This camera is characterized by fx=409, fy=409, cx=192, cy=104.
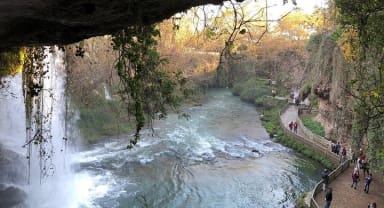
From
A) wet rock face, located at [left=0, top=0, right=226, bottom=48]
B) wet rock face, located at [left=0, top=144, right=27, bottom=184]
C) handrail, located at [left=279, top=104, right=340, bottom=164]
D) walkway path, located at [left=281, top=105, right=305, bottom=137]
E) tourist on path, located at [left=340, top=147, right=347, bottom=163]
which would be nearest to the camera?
wet rock face, located at [left=0, top=0, right=226, bottom=48]

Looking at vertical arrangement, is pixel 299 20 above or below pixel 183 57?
above

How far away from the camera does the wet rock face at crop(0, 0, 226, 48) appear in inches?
148

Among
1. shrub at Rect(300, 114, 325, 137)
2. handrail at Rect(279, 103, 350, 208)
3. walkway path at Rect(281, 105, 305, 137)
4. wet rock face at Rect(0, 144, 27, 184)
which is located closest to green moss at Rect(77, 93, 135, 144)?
wet rock face at Rect(0, 144, 27, 184)

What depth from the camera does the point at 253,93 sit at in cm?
4538

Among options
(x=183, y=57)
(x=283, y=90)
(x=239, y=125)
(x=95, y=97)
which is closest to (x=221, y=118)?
(x=239, y=125)

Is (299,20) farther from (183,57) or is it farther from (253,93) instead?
(183,57)

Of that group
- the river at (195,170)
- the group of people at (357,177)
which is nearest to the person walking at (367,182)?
the group of people at (357,177)

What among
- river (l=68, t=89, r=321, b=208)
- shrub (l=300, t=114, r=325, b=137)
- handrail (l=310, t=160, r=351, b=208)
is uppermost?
shrub (l=300, t=114, r=325, b=137)

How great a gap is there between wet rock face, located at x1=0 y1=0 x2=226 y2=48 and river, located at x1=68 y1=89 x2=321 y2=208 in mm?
9316

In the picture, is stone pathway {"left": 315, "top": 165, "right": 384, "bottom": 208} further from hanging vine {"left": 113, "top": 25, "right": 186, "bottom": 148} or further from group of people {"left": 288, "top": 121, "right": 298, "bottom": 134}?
hanging vine {"left": 113, "top": 25, "right": 186, "bottom": 148}

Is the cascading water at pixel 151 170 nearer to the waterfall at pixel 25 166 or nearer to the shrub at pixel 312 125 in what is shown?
the waterfall at pixel 25 166

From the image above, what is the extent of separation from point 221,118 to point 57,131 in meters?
16.6

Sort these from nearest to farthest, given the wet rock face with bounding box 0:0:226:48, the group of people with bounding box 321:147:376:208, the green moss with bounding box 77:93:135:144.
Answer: the wet rock face with bounding box 0:0:226:48 → the group of people with bounding box 321:147:376:208 → the green moss with bounding box 77:93:135:144

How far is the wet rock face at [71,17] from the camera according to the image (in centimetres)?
376
